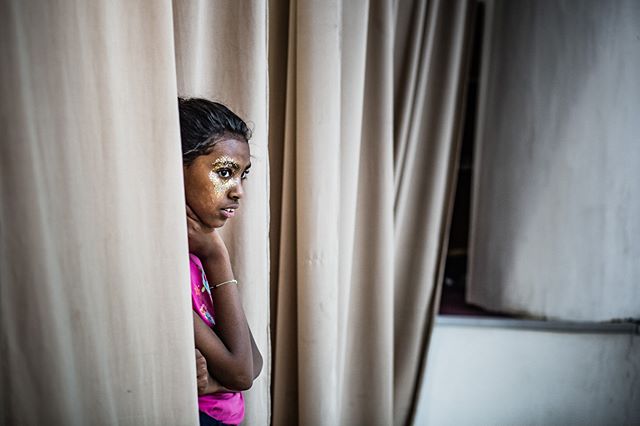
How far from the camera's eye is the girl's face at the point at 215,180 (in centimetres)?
64

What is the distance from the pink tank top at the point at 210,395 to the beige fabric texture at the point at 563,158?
99 centimetres

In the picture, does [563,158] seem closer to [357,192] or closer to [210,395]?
[357,192]

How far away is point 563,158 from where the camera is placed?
1.37m

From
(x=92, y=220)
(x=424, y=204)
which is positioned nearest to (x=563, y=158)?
(x=424, y=204)

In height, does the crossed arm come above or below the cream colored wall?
above

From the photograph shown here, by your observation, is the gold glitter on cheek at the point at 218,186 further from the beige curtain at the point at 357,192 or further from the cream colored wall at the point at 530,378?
the cream colored wall at the point at 530,378

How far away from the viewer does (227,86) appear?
2.44 feet

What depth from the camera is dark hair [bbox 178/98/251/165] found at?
639 millimetres

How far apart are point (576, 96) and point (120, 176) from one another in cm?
126

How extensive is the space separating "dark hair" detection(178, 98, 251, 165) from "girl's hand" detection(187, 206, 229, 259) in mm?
80

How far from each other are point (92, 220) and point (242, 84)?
32 cm

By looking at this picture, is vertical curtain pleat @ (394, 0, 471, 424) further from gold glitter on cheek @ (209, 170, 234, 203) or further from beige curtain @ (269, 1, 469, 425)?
gold glitter on cheek @ (209, 170, 234, 203)

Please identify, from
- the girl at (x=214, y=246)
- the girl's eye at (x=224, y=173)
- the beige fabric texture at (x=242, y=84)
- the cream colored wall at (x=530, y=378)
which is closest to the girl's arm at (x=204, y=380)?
the girl at (x=214, y=246)

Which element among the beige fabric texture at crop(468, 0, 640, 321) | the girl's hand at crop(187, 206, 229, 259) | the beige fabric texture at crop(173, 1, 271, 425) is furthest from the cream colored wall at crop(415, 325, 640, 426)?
the girl's hand at crop(187, 206, 229, 259)
